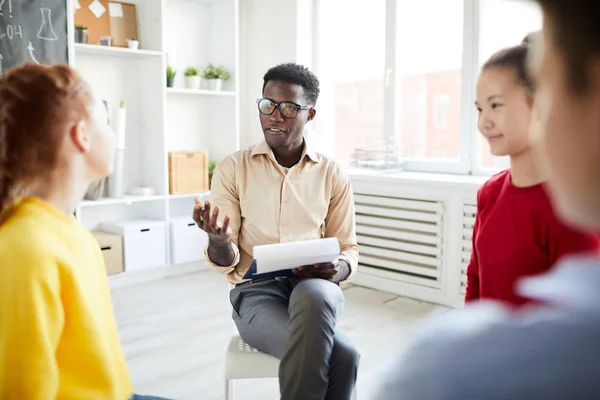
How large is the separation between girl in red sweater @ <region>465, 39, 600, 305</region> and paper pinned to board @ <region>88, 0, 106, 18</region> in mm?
3038

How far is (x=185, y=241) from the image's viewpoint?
3945 mm

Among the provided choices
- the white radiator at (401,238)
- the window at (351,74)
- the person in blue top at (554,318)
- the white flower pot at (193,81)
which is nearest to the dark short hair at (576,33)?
the person in blue top at (554,318)

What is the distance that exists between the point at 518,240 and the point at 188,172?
302 centimetres

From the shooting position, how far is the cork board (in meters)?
3.51

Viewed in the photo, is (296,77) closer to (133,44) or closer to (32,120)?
(32,120)

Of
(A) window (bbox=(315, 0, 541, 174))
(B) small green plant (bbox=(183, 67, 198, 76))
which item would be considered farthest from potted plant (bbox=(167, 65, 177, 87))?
(A) window (bbox=(315, 0, 541, 174))

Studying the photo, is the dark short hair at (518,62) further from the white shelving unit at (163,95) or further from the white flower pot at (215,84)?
the white flower pot at (215,84)

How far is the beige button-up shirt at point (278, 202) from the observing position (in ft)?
6.05

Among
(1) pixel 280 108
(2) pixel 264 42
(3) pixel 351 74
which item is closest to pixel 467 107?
(3) pixel 351 74

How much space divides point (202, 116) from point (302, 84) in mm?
2476

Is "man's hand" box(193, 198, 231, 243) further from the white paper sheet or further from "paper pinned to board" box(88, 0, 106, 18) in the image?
"paper pinned to board" box(88, 0, 106, 18)

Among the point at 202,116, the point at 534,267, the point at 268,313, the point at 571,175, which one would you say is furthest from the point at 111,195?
the point at 571,175

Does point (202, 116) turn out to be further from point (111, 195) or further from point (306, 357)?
point (306, 357)

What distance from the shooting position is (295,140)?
1.98 m
